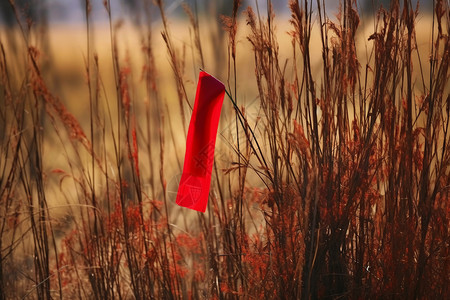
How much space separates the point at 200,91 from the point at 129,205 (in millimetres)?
570

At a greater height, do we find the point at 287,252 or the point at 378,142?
the point at 378,142

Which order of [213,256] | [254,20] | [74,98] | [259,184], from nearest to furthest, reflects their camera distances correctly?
1. [254,20]
2. [213,256]
3. [259,184]
4. [74,98]

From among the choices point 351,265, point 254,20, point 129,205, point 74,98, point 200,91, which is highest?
point 74,98

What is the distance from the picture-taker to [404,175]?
1304 mm

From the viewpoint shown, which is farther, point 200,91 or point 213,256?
point 213,256

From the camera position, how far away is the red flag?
1242 millimetres

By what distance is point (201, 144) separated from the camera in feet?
4.13

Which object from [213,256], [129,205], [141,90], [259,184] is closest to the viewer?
[213,256]

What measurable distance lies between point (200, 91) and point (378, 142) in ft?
Answer: 1.30

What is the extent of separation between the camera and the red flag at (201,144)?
48.9 inches

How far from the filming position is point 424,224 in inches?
50.6

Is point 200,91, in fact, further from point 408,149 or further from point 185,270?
point 185,270

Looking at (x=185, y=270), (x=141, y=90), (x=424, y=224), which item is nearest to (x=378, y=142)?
(x=424, y=224)

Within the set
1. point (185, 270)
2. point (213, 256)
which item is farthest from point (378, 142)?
point (185, 270)
